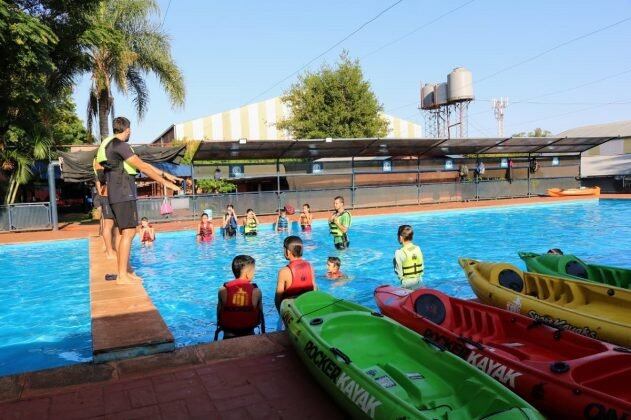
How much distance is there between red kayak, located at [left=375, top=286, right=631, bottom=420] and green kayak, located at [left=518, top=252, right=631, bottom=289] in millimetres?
2264

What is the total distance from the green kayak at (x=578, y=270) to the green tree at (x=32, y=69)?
13.3 meters

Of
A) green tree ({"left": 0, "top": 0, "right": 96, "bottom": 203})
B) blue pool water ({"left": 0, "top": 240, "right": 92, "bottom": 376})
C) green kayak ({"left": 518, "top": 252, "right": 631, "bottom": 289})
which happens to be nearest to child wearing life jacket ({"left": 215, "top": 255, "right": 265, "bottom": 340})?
blue pool water ({"left": 0, "top": 240, "right": 92, "bottom": 376})

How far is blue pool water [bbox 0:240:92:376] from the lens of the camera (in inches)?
260

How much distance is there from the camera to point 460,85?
43375 mm

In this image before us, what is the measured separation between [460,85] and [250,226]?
33220 millimetres

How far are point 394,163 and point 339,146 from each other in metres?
4.49

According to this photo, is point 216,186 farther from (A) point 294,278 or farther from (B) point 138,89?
(A) point 294,278

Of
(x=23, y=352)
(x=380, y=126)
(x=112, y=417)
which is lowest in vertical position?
(x=23, y=352)

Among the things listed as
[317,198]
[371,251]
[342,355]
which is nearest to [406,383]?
[342,355]

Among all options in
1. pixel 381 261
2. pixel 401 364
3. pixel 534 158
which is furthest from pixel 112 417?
pixel 534 158

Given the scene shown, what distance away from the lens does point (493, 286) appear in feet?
19.5

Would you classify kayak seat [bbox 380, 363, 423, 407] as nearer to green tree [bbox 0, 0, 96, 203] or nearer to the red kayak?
the red kayak

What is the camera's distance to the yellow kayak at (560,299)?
4.54m

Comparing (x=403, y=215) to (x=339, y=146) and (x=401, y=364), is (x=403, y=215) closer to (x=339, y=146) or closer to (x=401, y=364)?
(x=339, y=146)
